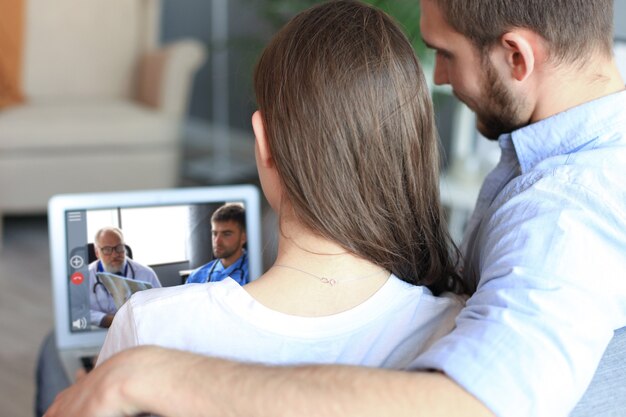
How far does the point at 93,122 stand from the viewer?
3225 mm

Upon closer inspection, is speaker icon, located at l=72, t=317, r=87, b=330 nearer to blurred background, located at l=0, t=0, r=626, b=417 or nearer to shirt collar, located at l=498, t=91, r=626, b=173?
shirt collar, located at l=498, t=91, r=626, b=173

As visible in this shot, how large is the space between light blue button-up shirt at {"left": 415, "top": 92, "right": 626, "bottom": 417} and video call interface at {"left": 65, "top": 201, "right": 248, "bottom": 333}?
0.46 metres

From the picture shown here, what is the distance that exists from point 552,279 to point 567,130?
31 cm

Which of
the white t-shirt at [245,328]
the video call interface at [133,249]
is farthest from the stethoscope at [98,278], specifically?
the white t-shirt at [245,328]

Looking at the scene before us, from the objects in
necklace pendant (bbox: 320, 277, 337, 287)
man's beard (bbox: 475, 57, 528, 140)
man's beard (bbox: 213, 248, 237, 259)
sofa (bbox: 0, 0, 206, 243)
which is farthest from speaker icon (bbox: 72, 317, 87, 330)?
sofa (bbox: 0, 0, 206, 243)

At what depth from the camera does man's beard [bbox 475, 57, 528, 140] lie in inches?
43.0

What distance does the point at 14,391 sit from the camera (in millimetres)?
2154

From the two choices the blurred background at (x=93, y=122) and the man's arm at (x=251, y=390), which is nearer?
the man's arm at (x=251, y=390)

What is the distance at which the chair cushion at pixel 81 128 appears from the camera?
123 inches

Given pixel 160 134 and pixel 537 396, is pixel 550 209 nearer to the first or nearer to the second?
pixel 537 396

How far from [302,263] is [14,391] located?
5.15 ft

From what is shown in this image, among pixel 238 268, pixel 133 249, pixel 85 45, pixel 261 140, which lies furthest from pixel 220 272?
pixel 85 45

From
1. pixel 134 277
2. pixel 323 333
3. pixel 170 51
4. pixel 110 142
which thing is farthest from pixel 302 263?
pixel 170 51

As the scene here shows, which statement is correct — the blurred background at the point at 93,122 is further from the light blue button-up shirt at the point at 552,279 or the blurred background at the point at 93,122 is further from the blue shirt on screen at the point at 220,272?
the light blue button-up shirt at the point at 552,279
